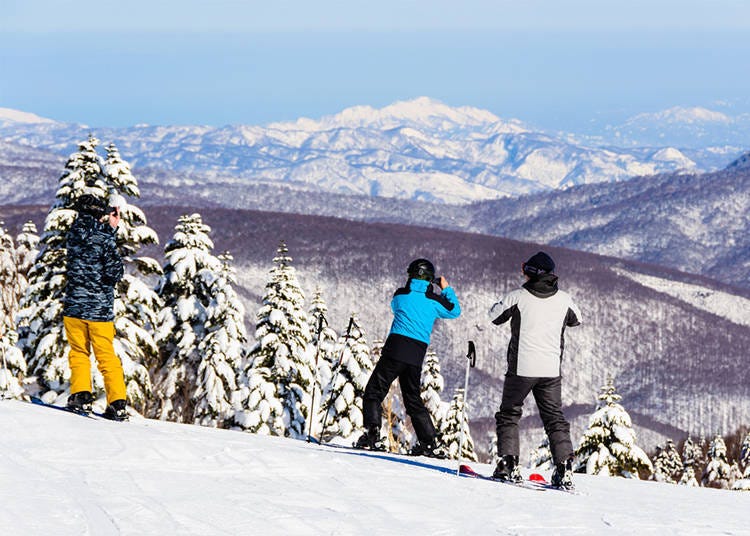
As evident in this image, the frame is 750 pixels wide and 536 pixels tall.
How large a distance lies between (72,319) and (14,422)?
1493 millimetres

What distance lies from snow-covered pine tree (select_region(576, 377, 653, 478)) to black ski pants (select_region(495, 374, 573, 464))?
18.1 metres

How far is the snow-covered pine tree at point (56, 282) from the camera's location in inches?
875

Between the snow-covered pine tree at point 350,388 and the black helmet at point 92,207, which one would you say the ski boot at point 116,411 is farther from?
the snow-covered pine tree at point 350,388

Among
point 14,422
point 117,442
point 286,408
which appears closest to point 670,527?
point 117,442

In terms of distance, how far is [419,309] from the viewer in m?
11.3

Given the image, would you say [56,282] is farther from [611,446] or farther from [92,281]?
[611,446]

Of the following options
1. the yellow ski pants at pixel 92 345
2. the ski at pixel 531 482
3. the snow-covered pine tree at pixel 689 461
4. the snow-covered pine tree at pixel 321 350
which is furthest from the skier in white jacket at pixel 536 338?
the snow-covered pine tree at pixel 689 461

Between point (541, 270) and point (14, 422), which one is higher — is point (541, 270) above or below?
above

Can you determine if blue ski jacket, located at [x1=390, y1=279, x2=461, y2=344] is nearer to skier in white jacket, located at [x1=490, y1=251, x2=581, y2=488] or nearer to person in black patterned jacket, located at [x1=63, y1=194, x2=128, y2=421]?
skier in white jacket, located at [x1=490, y1=251, x2=581, y2=488]

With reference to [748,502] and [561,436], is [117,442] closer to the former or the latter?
[561,436]

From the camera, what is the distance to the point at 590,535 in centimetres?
762

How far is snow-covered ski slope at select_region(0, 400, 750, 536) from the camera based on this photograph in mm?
7047

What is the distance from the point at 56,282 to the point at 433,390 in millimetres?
16030

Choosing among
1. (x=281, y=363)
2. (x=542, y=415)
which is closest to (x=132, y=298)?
(x=281, y=363)
